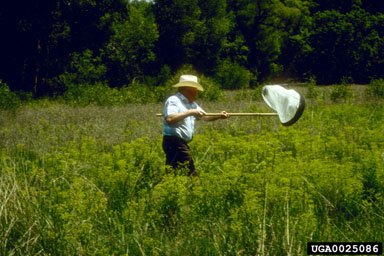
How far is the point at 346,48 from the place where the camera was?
1340 inches

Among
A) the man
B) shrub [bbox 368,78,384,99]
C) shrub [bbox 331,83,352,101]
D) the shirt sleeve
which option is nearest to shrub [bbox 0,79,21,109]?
shrub [bbox 331,83,352,101]

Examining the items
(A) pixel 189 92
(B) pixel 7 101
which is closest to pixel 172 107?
(A) pixel 189 92

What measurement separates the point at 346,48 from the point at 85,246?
34.1 m

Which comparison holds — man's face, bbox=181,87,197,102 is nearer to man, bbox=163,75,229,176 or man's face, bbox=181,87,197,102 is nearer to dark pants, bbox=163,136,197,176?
man, bbox=163,75,229,176

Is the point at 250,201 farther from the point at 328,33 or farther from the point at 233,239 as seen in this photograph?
the point at 328,33

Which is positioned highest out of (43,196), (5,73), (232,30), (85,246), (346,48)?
(232,30)

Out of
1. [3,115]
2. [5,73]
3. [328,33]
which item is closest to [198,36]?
[328,33]

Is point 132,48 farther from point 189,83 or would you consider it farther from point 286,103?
point 286,103

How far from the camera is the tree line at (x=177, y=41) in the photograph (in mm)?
24203

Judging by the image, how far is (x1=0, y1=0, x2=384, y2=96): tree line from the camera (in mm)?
24203

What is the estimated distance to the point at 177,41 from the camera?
32.7m

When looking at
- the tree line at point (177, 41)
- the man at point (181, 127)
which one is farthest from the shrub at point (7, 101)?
the man at point (181, 127)

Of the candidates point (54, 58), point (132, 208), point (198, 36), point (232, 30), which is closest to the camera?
point (132, 208)

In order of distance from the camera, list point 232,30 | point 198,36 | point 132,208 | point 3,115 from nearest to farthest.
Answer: point 132,208 → point 3,115 → point 198,36 → point 232,30
